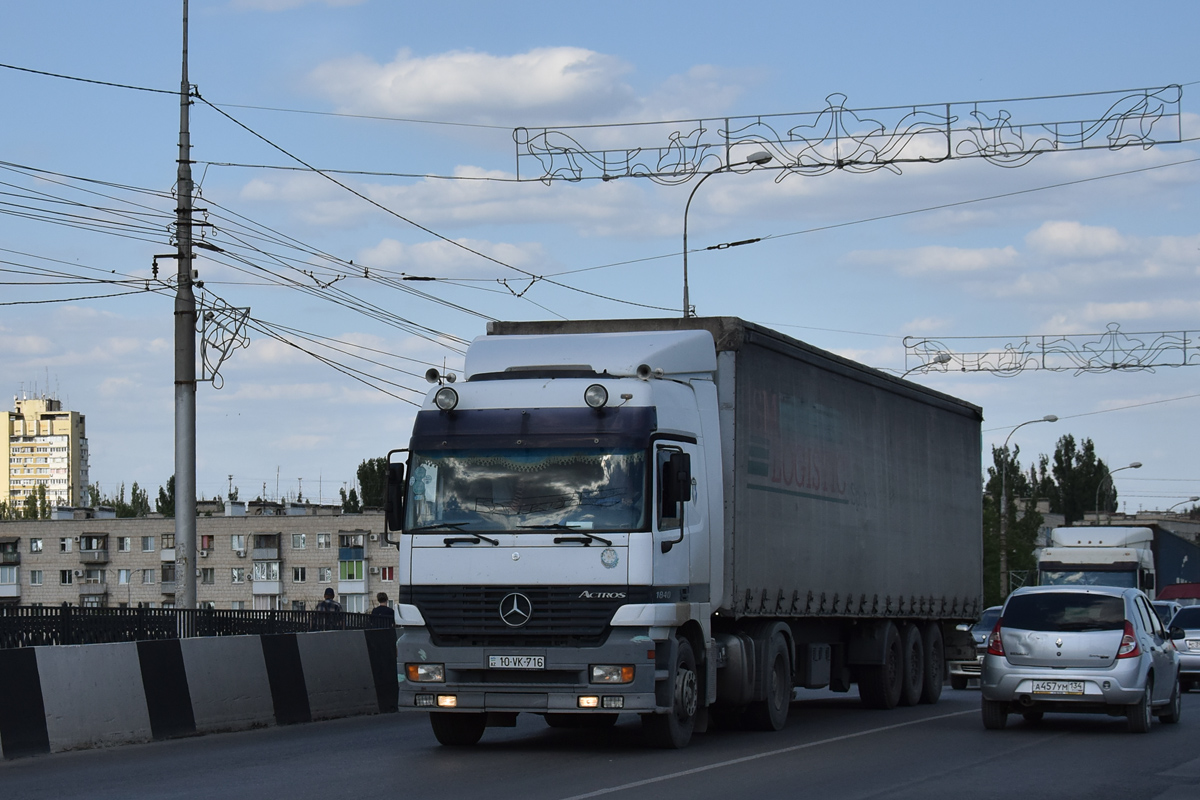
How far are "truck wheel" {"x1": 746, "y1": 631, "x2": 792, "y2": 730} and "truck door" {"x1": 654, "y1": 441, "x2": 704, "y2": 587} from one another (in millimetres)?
2427

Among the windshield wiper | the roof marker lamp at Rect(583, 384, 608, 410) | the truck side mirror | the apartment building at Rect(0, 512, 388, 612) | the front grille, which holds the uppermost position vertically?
the roof marker lamp at Rect(583, 384, 608, 410)

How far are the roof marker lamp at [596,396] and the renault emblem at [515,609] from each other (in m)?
1.69

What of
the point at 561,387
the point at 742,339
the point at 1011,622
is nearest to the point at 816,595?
the point at 1011,622

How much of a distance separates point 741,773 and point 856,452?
7152mm

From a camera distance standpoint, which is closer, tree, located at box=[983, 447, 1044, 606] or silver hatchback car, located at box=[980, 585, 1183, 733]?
silver hatchback car, located at box=[980, 585, 1183, 733]

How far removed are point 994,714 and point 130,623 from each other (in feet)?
28.3

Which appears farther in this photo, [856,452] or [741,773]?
[856,452]

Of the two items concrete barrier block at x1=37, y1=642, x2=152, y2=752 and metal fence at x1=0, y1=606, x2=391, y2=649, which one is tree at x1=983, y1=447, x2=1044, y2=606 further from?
concrete barrier block at x1=37, y1=642, x2=152, y2=752

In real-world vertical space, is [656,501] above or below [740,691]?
above

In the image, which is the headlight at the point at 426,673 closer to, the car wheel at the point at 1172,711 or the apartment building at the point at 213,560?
the car wheel at the point at 1172,711

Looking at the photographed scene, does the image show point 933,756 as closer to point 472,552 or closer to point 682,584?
point 682,584

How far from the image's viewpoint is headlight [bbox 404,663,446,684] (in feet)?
43.9

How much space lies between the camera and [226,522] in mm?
114625

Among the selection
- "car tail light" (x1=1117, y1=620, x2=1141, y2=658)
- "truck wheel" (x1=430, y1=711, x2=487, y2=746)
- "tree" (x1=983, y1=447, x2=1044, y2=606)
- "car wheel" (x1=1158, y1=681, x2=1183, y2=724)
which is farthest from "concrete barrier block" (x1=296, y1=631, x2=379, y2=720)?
"tree" (x1=983, y1=447, x2=1044, y2=606)
